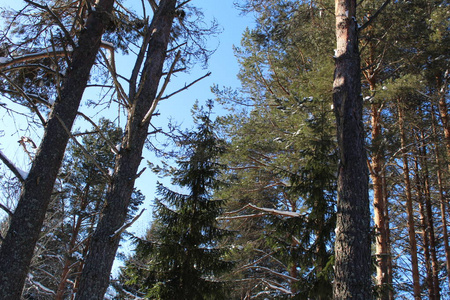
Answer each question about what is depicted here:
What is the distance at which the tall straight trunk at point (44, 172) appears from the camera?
3523 millimetres

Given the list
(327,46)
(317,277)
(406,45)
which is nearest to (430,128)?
(406,45)

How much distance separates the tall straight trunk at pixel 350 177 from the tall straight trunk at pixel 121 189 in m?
2.65

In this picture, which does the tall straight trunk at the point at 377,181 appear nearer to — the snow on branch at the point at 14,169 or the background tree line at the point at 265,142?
the background tree line at the point at 265,142

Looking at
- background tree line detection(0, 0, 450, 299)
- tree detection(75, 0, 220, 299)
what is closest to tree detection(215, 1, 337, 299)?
background tree line detection(0, 0, 450, 299)

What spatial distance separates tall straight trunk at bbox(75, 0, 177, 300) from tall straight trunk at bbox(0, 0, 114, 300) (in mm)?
732

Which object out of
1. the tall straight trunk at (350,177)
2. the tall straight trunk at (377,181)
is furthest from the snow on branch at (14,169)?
the tall straight trunk at (377,181)

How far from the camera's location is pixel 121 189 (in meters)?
3.36

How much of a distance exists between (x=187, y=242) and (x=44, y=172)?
3.56 meters

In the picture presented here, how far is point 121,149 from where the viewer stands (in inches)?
138

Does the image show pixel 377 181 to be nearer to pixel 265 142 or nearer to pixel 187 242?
pixel 265 142

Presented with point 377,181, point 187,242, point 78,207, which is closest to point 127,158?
point 187,242

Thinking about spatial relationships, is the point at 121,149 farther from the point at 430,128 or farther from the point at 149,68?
the point at 430,128

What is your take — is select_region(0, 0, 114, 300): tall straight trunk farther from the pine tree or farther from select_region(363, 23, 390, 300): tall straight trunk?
select_region(363, 23, 390, 300): tall straight trunk

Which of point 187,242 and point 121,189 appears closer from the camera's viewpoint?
point 121,189
